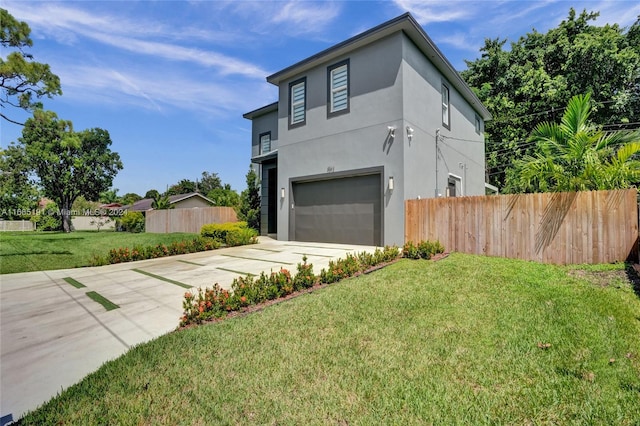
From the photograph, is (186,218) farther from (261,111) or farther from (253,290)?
(253,290)

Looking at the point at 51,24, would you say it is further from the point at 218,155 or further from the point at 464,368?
the point at 218,155

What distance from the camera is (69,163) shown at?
1117 inches

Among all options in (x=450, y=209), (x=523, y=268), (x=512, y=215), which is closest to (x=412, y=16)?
(x=450, y=209)

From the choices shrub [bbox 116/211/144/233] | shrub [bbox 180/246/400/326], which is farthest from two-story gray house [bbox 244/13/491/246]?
shrub [bbox 116/211/144/233]

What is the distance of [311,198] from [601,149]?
8.20m

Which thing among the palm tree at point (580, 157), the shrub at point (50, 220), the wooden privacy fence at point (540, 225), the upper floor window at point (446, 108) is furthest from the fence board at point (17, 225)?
the palm tree at point (580, 157)

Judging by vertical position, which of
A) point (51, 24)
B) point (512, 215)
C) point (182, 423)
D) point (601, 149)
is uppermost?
point (51, 24)

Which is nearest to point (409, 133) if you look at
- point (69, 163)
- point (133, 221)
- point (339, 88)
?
point (339, 88)

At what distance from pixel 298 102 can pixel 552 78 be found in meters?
18.3

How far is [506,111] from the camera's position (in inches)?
803

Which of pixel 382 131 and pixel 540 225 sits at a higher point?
pixel 382 131

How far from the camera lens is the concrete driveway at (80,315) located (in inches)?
98.8

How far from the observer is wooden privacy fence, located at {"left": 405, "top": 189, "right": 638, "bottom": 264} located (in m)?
5.97

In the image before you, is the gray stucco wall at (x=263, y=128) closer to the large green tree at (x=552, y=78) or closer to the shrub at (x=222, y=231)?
the shrub at (x=222, y=231)
